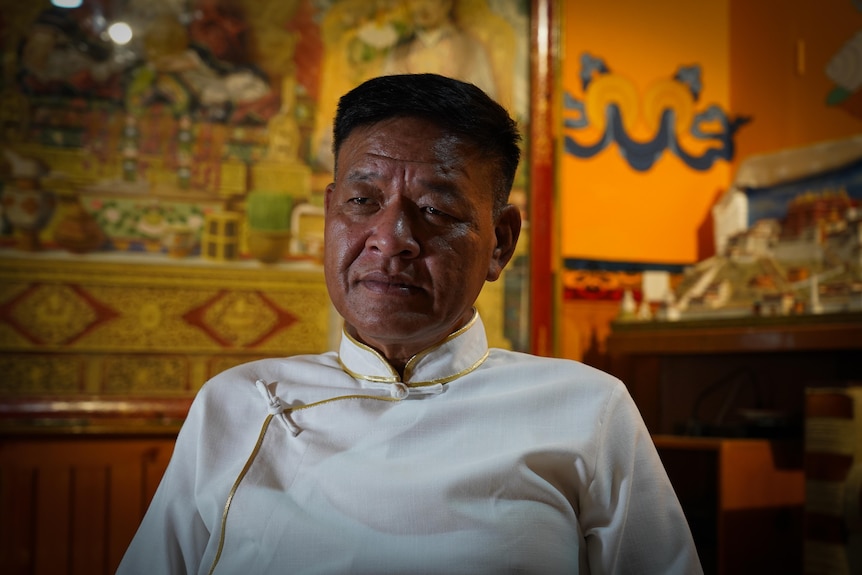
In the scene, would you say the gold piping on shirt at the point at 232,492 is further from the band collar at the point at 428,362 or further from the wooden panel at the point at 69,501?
the wooden panel at the point at 69,501

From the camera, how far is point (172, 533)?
1.18 meters

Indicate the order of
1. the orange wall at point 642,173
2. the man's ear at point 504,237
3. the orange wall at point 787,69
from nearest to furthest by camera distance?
the man's ear at point 504,237 < the orange wall at point 787,69 < the orange wall at point 642,173

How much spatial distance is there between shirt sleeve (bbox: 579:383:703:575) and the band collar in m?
0.23

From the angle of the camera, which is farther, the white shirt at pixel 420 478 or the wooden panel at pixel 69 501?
the wooden panel at pixel 69 501

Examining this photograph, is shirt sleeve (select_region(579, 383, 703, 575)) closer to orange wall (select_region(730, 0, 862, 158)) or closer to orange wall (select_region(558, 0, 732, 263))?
orange wall (select_region(558, 0, 732, 263))

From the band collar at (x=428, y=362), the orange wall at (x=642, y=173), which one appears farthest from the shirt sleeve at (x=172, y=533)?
the orange wall at (x=642, y=173)

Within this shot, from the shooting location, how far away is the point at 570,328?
393cm

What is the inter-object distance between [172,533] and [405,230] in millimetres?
522

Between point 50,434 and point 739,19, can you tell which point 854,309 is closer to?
point 739,19

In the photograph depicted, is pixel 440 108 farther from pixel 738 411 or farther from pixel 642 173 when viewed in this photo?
pixel 642 173

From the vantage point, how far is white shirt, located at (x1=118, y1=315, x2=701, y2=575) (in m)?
1.08

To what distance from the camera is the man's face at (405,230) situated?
1.15m

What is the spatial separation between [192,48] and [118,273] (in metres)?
0.81

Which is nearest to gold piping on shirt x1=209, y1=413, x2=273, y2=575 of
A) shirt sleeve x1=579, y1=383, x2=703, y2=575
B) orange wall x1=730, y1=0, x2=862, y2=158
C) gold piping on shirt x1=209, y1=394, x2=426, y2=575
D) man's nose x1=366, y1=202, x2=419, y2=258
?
gold piping on shirt x1=209, y1=394, x2=426, y2=575
